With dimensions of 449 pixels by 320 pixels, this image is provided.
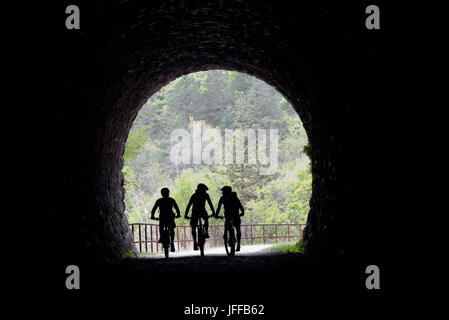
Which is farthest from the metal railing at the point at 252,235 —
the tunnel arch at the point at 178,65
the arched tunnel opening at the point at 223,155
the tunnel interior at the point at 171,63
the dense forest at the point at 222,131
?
the tunnel interior at the point at 171,63

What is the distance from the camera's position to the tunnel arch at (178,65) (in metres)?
8.90

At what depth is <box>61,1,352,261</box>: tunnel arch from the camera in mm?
8898

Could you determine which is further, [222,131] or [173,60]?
[222,131]

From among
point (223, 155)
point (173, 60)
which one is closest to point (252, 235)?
point (223, 155)

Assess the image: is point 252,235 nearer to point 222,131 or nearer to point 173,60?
point 173,60

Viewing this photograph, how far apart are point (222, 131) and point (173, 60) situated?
196ft

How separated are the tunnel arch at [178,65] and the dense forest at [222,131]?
28256mm

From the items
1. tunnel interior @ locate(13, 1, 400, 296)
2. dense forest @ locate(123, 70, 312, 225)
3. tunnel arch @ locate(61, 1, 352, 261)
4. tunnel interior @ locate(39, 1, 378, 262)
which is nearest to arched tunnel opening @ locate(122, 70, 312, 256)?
dense forest @ locate(123, 70, 312, 225)

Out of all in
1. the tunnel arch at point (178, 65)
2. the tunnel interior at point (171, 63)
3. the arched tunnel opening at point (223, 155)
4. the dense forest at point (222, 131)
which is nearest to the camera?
the tunnel interior at point (171, 63)

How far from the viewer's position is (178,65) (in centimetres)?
1415

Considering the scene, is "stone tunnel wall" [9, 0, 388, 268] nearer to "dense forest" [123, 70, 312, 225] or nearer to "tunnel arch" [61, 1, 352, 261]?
"tunnel arch" [61, 1, 352, 261]

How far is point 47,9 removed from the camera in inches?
267

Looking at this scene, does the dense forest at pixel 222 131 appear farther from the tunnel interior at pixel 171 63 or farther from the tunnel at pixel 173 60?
the tunnel at pixel 173 60

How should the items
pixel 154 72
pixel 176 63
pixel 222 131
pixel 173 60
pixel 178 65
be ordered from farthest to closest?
1. pixel 222 131
2. pixel 178 65
3. pixel 176 63
4. pixel 154 72
5. pixel 173 60
